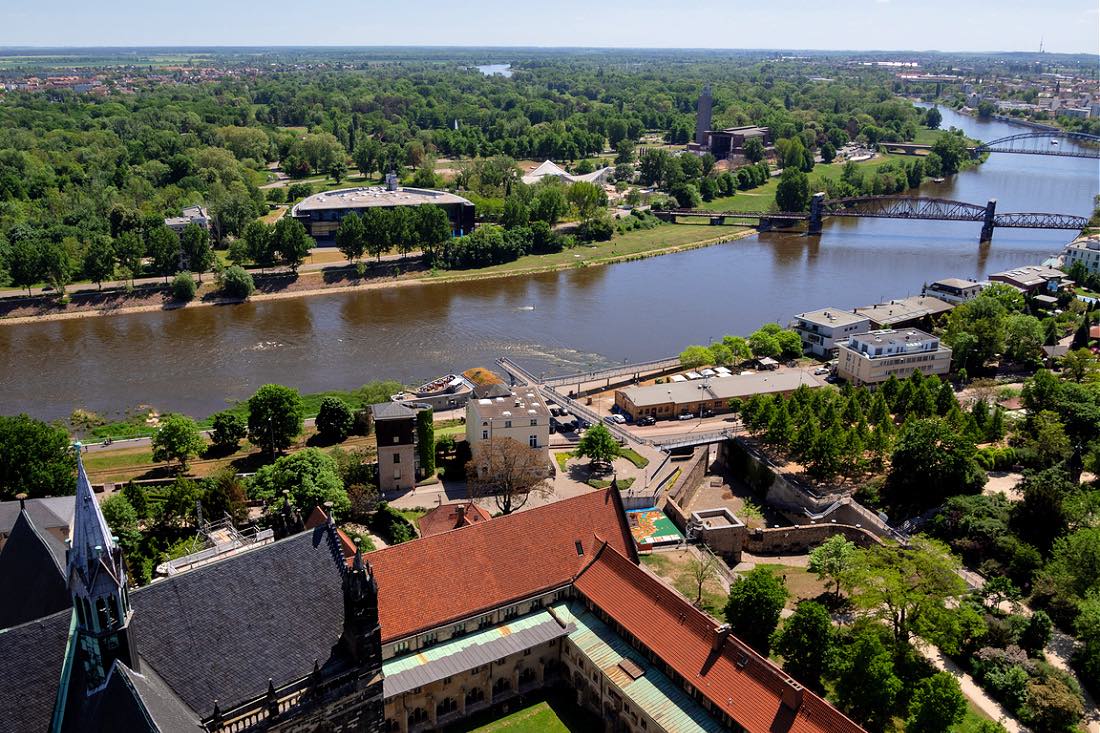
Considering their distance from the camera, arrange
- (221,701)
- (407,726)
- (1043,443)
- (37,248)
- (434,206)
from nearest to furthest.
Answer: (221,701) → (407,726) → (1043,443) → (37,248) → (434,206)

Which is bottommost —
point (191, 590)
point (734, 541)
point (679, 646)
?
point (734, 541)

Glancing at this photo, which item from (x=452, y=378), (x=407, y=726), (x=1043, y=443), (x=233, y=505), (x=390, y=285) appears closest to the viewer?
(x=407, y=726)

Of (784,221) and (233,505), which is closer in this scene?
(233,505)

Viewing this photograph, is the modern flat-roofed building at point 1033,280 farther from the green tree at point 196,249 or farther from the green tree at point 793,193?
the green tree at point 196,249

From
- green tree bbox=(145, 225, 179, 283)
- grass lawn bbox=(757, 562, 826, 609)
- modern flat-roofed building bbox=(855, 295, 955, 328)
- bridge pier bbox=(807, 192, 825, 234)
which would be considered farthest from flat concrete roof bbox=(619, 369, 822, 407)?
bridge pier bbox=(807, 192, 825, 234)

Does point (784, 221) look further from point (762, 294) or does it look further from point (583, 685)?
point (583, 685)

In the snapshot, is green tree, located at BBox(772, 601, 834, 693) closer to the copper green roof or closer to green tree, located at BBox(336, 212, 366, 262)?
the copper green roof

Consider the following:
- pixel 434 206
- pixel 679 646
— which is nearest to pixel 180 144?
pixel 434 206
